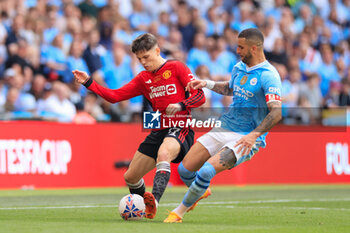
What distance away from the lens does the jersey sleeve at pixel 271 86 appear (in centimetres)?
822

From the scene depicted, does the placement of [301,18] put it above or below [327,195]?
above

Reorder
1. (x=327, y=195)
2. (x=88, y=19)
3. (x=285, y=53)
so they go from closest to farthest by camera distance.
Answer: (x=327, y=195), (x=88, y=19), (x=285, y=53)

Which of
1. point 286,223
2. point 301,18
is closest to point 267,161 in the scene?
point 301,18

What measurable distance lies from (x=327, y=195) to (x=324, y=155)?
201 inches

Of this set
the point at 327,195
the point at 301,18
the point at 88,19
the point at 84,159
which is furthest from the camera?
the point at 301,18

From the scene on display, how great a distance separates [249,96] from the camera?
340 inches

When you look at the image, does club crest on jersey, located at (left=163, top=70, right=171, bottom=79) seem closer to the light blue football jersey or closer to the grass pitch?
the light blue football jersey

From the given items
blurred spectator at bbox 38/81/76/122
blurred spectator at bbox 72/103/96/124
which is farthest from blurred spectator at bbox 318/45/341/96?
blurred spectator at bbox 38/81/76/122

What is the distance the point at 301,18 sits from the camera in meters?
25.3

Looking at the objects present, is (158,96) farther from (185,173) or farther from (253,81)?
(253,81)

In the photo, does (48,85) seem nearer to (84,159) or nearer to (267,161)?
(84,159)

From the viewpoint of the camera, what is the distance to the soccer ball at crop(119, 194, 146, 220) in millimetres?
8648

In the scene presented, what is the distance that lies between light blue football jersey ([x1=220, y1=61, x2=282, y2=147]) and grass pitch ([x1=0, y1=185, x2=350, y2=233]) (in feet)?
3.94

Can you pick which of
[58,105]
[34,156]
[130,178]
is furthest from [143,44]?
[58,105]
